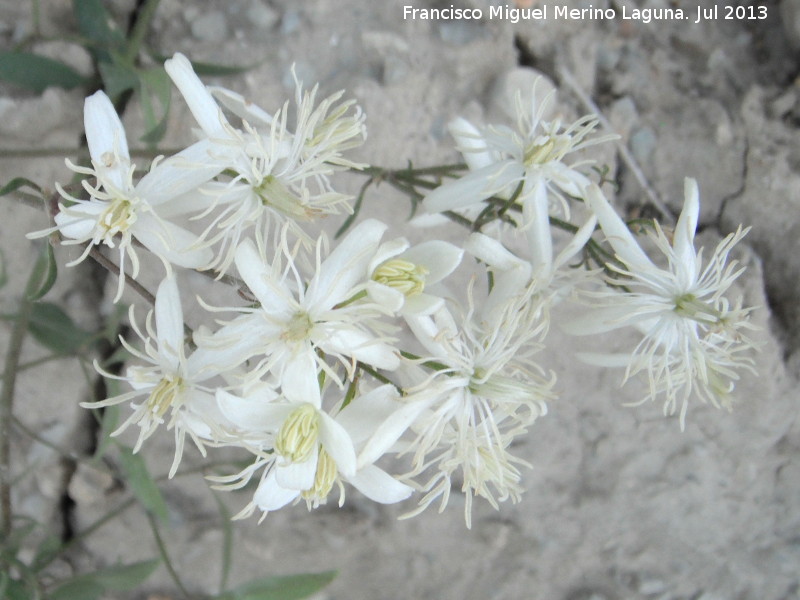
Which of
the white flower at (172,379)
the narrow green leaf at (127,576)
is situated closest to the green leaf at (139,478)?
the narrow green leaf at (127,576)

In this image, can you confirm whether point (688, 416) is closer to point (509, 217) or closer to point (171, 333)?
point (509, 217)

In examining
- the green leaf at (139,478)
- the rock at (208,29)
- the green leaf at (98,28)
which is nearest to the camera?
the green leaf at (139,478)

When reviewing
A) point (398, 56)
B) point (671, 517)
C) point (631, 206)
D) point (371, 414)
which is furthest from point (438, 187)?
point (671, 517)

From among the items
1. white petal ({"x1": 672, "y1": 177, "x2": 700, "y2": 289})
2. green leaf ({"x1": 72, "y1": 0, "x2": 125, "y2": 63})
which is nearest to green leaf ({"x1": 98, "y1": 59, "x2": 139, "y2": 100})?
green leaf ({"x1": 72, "y1": 0, "x2": 125, "y2": 63})

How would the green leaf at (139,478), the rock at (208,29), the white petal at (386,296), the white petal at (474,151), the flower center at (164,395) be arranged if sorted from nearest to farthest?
1. the white petal at (386,296)
2. the flower center at (164,395)
3. the white petal at (474,151)
4. the green leaf at (139,478)
5. the rock at (208,29)

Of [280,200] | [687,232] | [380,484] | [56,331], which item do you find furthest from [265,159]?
[56,331]

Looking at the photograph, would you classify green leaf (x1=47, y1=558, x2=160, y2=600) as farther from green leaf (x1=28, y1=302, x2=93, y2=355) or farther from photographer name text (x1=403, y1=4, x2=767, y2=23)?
photographer name text (x1=403, y1=4, x2=767, y2=23)

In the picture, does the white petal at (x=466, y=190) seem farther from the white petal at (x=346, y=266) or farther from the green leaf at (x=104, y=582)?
the green leaf at (x=104, y=582)
